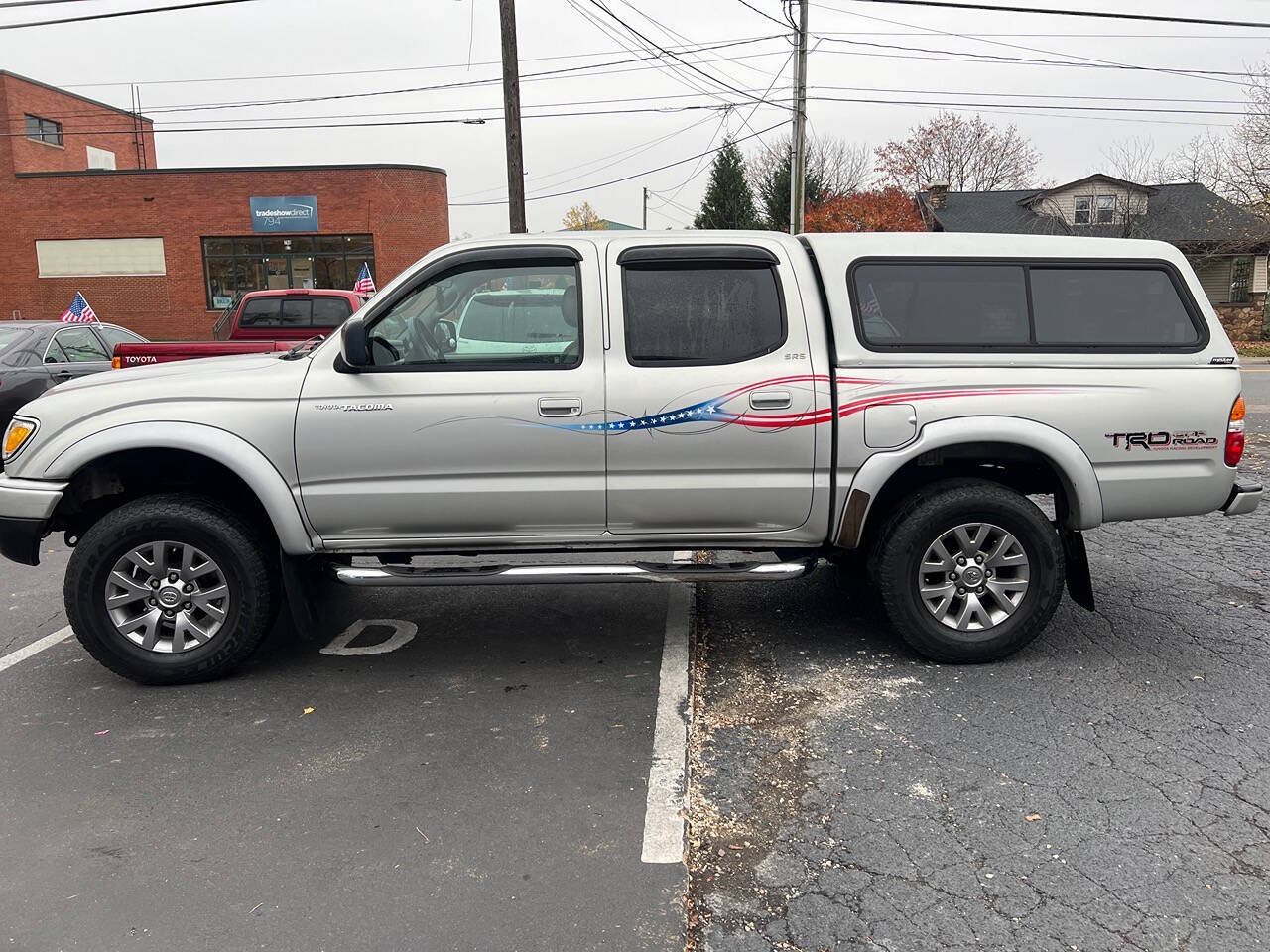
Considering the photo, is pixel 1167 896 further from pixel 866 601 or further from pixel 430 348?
pixel 430 348

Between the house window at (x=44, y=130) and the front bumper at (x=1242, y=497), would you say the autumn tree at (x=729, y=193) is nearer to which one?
the house window at (x=44, y=130)

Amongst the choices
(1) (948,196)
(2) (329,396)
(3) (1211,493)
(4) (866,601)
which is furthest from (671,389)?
(1) (948,196)

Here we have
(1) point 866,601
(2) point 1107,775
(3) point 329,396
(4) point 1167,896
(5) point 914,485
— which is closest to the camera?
(4) point 1167,896

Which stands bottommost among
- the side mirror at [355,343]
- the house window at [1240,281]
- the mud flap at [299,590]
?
the mud flap at [299,590]

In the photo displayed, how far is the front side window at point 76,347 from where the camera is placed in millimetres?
11258

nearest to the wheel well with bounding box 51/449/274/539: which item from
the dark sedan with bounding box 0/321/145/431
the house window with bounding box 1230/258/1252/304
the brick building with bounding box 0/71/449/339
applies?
the dark sedan with bounding box 0/321/145/431

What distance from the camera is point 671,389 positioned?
4.52 meters

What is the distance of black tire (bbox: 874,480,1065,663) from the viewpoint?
466cm

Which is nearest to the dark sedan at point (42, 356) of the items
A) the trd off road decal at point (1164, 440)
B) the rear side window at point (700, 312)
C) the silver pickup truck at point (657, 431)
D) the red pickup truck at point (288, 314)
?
the red pickup truck at point (288, 314)

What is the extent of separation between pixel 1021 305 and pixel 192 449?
3909 millimetres

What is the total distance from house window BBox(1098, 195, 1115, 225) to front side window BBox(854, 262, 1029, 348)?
37926 mm

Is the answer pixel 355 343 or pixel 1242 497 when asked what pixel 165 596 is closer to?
pixel 355 343

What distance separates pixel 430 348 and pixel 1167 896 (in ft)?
11.7

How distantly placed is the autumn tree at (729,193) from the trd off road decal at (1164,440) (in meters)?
48.3
